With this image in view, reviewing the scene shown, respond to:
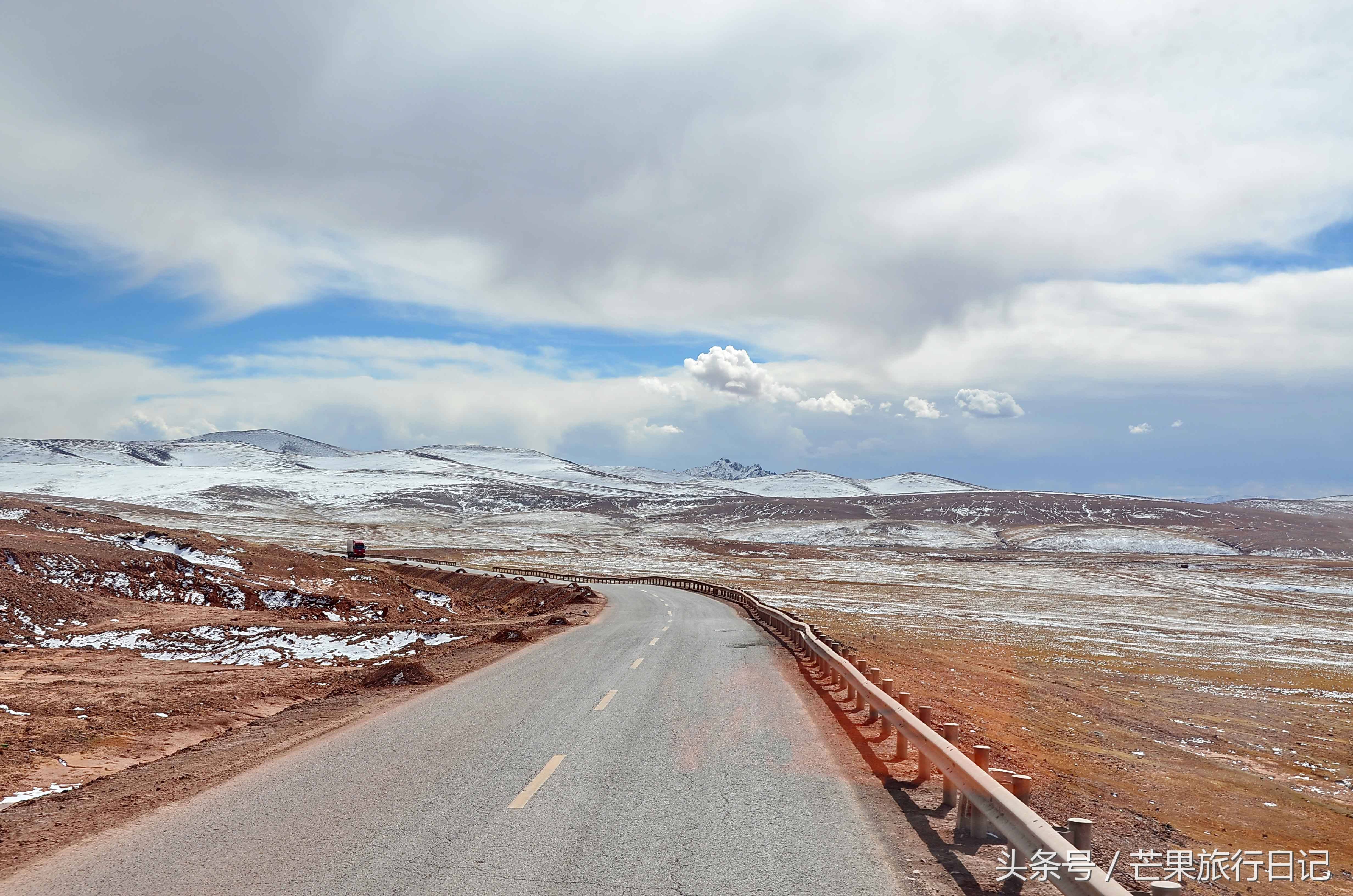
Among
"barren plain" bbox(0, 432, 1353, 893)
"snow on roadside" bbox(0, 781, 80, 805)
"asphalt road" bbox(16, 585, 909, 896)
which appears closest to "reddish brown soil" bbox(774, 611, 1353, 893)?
"barren plain" bbox(0, 432, 1353, 893)

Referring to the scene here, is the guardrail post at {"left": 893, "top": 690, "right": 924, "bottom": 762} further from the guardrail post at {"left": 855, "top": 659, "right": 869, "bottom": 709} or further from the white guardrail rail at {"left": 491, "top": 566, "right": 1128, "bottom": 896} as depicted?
the guardrail post at {"left": 855, "top": 659, "right": 869, "bottom": 709}

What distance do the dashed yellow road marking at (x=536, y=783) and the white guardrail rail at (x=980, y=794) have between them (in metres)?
4.23

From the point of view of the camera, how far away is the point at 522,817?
26.2ft

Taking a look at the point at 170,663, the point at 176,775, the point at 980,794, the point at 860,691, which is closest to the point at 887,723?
the point at 860,691

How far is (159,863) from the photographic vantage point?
693 cm

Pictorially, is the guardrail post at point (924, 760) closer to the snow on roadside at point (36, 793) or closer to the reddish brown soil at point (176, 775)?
the reddish brown soil at point (176, 775)

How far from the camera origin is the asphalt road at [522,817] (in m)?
6.54

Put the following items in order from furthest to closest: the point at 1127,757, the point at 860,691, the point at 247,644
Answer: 1. the point at 247,644
2. the point at 1127,757
3. the point at 860,691

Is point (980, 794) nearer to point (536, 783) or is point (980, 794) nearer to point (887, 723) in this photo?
point (536, 783)

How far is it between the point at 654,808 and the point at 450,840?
6.66 ft

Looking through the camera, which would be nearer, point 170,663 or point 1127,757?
point 1127,757

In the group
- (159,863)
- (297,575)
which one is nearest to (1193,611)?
(297,575)

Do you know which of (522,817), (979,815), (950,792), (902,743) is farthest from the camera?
(902,743)

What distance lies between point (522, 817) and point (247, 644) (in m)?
19.9
